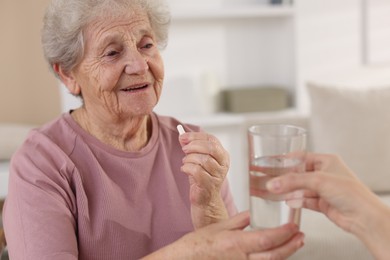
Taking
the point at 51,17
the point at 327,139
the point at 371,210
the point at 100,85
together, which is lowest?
the point at 327,139

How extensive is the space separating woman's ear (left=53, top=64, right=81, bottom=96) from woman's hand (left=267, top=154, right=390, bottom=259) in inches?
31.8

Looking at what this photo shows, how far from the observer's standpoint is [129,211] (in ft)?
→ 5.10

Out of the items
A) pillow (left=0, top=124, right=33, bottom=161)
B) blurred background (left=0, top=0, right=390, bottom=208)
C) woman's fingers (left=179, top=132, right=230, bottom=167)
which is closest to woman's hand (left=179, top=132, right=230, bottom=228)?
woman's fingers (left=179, top=132, right=230, bottom=167)

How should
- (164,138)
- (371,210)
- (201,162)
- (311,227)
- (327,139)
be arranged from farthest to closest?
(327,139) < (311,227) < (164,138) < (201,162) < (371,210)

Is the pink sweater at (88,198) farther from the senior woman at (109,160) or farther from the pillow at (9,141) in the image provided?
the pillow at (9,141)

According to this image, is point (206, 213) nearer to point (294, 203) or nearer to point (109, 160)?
point (109, 160)

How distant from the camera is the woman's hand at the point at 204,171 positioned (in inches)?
54.1

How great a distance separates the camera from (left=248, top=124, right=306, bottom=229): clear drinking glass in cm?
104

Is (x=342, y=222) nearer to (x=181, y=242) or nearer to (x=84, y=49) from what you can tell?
(x=181, y=242)

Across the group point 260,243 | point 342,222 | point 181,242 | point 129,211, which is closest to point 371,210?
point 342,222

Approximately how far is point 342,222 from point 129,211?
1.94ft

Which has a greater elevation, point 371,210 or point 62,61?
point 62,61

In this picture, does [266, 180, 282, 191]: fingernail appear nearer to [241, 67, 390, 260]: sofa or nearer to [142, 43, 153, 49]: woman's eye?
[142, 43, 153, 49]: woman's eye

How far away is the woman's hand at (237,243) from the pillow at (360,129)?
5.73 ft
